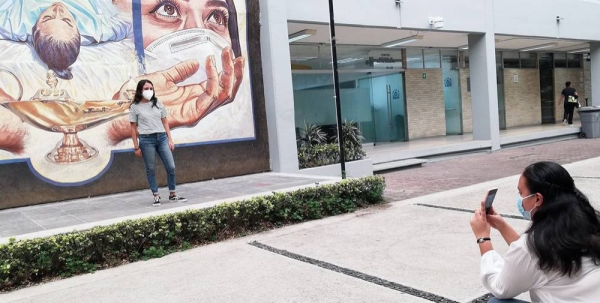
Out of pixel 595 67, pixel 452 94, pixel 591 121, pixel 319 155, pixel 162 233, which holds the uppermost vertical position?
pixel 595 67

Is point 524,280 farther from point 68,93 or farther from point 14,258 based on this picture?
point 68,93

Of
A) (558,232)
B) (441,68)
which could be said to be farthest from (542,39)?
(558,232)

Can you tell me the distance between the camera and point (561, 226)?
197 centimetres

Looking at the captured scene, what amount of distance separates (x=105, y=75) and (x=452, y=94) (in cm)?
1385

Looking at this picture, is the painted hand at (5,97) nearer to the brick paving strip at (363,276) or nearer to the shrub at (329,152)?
the brick paving strip at (363,276)

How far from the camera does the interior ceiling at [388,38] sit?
12109 millimetres

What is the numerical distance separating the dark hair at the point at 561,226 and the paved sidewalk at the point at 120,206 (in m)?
4.37

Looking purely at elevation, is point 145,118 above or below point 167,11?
below

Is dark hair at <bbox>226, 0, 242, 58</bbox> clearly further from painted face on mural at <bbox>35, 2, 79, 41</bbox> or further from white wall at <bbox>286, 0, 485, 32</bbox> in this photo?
painted face on mural at <bbox>35, 2, 79, 41</bbox>

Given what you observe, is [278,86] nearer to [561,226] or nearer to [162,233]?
[162,233]

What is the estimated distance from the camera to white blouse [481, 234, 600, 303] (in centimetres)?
192

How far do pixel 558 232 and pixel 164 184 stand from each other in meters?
7.33

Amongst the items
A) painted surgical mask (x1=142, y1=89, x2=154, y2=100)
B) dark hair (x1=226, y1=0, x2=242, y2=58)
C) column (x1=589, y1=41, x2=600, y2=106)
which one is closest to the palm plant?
dark hair (x1=226, y1=0, x2=242, y2=58)

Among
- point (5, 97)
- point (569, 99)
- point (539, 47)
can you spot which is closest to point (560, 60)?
point (539, 47)
